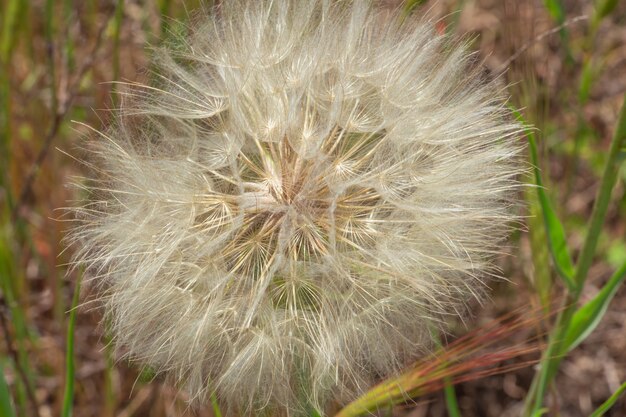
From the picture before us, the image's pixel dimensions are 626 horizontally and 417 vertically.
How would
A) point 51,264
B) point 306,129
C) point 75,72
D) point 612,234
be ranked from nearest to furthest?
point 306,129
point 51,264
point 75,72
point 612,234

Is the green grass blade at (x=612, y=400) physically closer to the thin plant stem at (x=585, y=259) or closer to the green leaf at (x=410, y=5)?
the thin plant stem at (x=585, y=259)

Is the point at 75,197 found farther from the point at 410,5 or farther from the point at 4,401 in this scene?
the point at 410,5

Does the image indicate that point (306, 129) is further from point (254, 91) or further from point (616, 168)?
point (616, 168)

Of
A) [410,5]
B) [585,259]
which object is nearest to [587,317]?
[585,259]

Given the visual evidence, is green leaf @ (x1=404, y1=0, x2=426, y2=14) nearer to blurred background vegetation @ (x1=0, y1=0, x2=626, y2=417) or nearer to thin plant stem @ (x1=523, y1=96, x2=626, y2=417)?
thin plant stem @ (x1=523, y1=96, x2=626, y2=417)

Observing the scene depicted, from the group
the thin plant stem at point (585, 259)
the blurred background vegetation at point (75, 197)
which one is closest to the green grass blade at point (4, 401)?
the blurred background vegetation at point (75, 197)

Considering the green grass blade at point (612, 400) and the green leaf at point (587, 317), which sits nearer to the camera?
the green grass blade at point (612, 400)

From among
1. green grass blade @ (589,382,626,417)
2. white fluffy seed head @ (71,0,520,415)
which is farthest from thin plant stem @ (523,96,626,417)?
white fluffy seed head @ (71,0,520,415)

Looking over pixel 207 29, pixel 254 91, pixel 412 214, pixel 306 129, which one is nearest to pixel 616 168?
pixel 412 214
